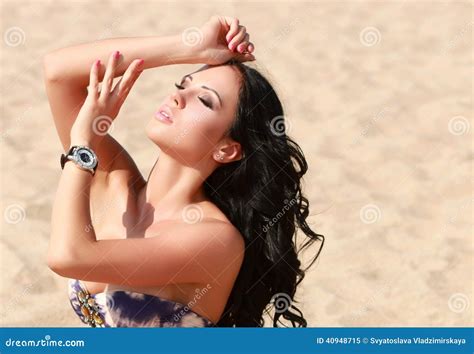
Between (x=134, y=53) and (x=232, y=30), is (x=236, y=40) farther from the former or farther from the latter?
(x=134, y=53)

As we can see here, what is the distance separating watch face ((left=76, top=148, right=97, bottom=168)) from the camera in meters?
3.24

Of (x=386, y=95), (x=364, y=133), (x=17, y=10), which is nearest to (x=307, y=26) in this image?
(x=386, y=95)

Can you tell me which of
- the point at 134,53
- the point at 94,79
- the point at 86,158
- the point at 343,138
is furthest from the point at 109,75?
the point at 343,138

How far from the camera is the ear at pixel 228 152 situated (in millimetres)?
3580

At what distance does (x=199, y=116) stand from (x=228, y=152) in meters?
0.20

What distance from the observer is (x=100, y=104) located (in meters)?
3.34

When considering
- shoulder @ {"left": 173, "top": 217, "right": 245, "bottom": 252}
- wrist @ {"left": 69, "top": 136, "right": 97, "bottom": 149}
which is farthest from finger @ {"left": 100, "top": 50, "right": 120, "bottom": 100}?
shoulder @ {"left": 173, "top": 217, "right": 245, "bottom": 252}

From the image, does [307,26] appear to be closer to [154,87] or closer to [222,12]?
[222,12]

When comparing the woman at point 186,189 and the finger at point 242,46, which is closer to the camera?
the woman at point 186,189

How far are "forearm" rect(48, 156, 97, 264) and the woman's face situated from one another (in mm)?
354

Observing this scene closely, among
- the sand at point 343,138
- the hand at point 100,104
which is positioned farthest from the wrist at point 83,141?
the sand at point 343,138

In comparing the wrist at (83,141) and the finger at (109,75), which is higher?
the finger at (109,75)

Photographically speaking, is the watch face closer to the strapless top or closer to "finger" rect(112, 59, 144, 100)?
"finger" rect(112, 59, 144, 100)

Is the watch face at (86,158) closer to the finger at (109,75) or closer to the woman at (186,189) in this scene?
the woman at (186,189)
